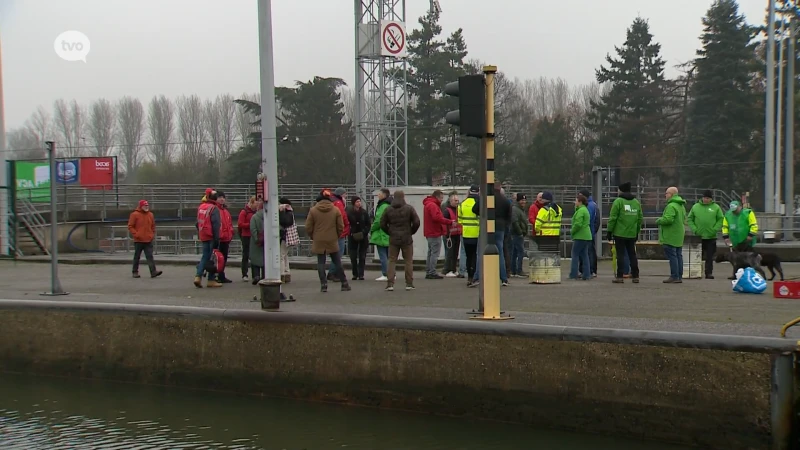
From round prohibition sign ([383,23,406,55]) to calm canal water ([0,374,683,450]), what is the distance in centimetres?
2871

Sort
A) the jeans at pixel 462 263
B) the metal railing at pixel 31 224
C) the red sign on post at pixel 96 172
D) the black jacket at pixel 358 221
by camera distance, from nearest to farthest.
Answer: the black jacket at pixel 358 221, the jeans at pixel 462 263, the metal railing at pixel 31 224, the red sign on post at pixel 96 172

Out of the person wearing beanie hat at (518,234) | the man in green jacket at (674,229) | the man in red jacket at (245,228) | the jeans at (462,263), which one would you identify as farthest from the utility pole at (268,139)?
the man in green jacket at (674,229)

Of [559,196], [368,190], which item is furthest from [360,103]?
[559,196]

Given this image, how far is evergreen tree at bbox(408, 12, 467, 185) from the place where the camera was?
2347 inches

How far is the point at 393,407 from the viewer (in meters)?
9.33

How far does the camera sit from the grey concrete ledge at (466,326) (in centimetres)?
762

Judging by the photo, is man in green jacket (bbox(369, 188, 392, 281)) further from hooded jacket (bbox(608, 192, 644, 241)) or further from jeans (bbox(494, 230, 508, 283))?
hooded jacket (bbox(608, 192, 644, 241))

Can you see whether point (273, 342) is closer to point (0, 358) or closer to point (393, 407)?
point (393, 407)

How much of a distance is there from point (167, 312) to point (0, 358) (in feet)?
9.12

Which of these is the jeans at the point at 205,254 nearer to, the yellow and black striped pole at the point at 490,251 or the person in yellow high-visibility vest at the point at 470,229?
the person in yellow high-visibility vest at the point at 470,229

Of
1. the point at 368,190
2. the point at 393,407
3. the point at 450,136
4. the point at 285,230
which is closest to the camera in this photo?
the point at 393,407

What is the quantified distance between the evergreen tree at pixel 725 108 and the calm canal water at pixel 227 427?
49854 millimetres

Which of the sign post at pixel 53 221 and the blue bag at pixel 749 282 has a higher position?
the sign post at pixel 53 221

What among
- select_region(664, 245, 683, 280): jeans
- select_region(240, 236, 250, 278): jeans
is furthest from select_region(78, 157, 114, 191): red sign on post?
select_region(664, 245, 683, 280): jeans
